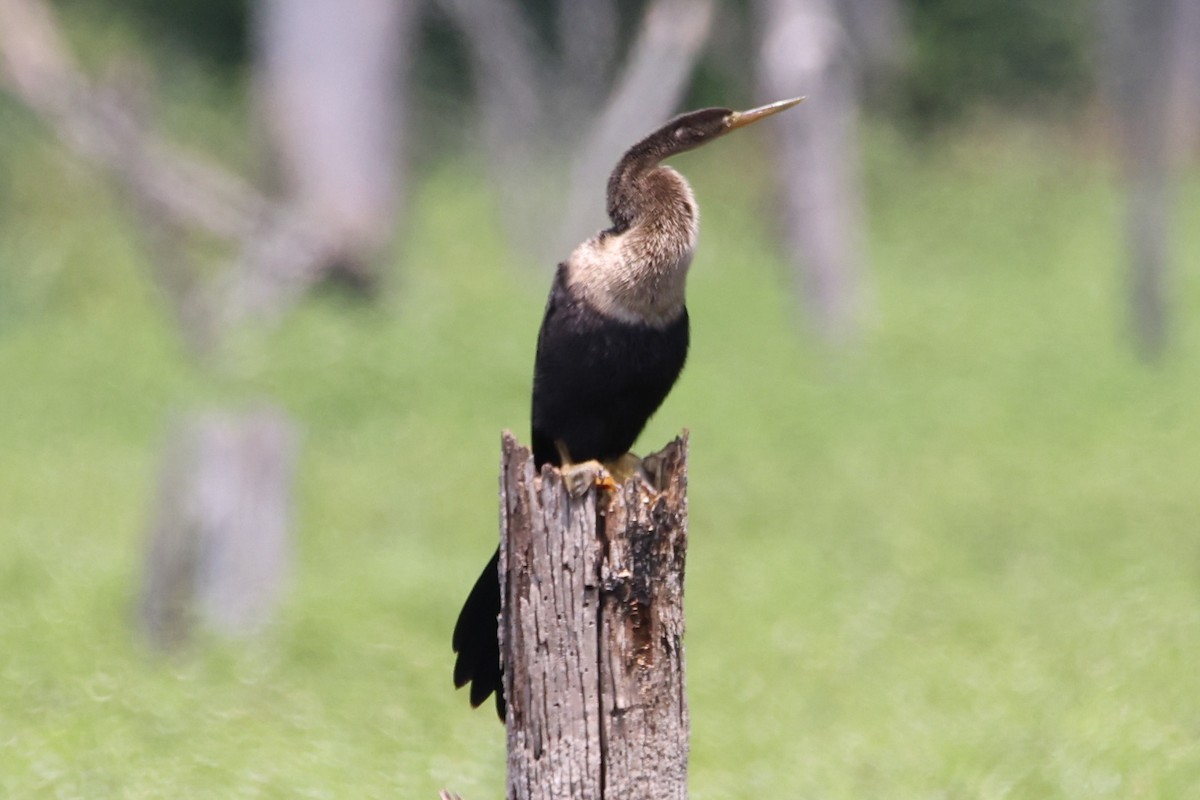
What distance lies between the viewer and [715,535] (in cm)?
820

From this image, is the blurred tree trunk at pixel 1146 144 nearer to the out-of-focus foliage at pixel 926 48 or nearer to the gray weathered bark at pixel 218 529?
the out-of-focus foliage at pixel 926 48

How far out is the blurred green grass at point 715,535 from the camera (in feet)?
17.2

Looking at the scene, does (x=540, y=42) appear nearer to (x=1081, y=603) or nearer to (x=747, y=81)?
(x=747, y=81)

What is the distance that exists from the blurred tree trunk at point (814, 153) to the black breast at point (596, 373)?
835cm

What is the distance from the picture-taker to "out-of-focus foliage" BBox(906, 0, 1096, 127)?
21.5 metres

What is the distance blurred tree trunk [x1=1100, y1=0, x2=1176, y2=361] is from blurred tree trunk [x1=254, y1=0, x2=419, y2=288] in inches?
220

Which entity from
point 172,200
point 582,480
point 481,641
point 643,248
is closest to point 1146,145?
point 172,200

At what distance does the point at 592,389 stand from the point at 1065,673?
116 inches

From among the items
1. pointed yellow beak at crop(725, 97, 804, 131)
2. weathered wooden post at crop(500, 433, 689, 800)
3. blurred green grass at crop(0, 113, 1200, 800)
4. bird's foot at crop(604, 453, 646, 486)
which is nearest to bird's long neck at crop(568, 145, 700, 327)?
pointed yellow beak at crop(725, 97, 804, 131)

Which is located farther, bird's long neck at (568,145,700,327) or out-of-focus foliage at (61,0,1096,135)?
out-of-focus foliage at (61,0,1096,135)

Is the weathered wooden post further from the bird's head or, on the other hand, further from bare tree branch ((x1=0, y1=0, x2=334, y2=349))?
bare tree branch ((x1=0, y1=0, x2=334, y2=349))

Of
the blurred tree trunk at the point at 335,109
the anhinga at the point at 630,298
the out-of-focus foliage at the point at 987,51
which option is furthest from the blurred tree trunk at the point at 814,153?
the out-of-focus foliage at the point at 987,51

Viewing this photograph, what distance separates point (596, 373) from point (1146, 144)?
31.8ft

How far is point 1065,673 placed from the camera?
614 centimetres
